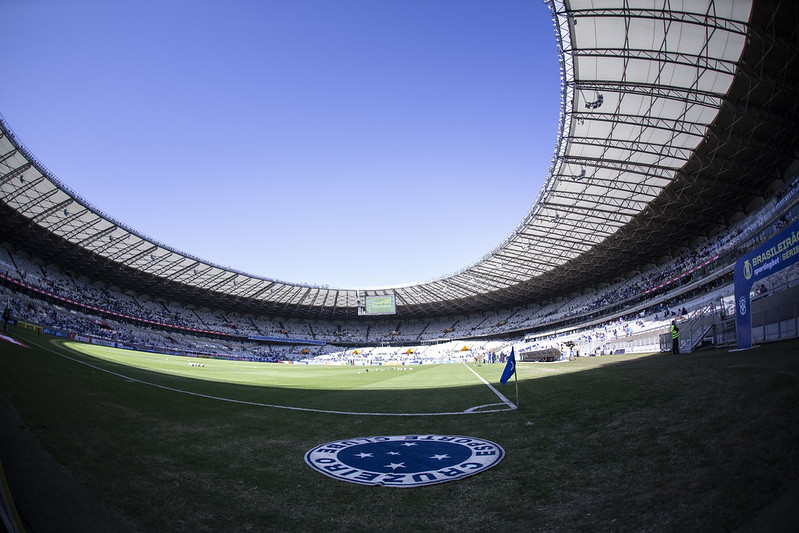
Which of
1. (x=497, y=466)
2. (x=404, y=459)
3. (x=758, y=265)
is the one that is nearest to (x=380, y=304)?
(x=758, y=265)

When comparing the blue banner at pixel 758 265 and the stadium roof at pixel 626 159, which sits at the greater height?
the stadium roof at pixel 626 159

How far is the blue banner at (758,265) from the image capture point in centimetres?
1072

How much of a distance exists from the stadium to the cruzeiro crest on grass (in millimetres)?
288

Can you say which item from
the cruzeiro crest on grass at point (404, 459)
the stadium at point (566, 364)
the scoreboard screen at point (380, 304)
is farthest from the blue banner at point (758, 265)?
the scoreboard screen at point (380, 304)

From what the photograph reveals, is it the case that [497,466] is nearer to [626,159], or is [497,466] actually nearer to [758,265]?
[758,265]

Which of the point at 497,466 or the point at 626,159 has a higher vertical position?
the point at 626,159

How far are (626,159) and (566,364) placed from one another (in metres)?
17.9

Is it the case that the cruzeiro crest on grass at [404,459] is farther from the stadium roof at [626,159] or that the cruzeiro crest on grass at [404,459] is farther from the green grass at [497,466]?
the stadium roof at [626,159]

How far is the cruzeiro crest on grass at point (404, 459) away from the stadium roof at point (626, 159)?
2469cm

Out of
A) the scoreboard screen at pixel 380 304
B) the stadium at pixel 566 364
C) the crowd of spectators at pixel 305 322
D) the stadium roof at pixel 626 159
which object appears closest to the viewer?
the stadium at pixel 566 364

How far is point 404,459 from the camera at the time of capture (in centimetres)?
636

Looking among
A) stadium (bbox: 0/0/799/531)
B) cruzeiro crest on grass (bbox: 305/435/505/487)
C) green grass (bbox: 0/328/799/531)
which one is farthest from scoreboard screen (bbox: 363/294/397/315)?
cruzeiro crest on grass (bbox: 305/435/505/487)

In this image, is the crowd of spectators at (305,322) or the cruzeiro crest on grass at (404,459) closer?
the cruzeiro crest on grass at (404,459)

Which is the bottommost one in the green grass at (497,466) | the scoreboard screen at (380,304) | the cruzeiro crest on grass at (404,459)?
the cruzeiro crest on grass at (404,459)
